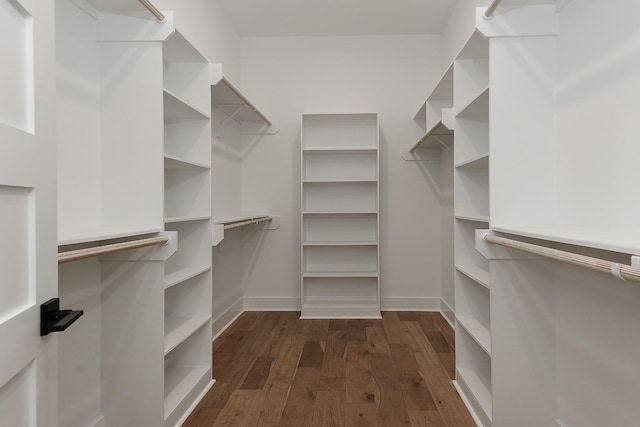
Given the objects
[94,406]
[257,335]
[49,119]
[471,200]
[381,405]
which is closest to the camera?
[49,119]

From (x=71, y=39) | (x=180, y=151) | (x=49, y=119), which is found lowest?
(x=49, y=119)

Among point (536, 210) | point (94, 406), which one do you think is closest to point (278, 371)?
point (94, 406)

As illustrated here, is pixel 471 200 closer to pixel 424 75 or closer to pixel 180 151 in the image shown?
pixel 180 151

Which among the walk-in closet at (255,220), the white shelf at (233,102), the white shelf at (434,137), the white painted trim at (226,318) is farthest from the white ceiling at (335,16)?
the white painted trim at (226,318)

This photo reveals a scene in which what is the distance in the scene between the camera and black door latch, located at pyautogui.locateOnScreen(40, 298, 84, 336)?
82 centimetres

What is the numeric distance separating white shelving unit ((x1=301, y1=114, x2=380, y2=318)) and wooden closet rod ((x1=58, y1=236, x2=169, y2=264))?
236 cm

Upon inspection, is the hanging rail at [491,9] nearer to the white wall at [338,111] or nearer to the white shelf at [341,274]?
the white wall at [338,111]

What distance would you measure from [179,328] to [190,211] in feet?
2.09

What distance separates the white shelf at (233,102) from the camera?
112 inches

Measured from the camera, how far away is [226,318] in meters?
3.61

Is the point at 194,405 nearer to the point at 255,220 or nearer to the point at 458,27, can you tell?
the point at 255,220

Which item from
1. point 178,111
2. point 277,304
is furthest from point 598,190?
point 277,304

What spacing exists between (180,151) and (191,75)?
1.41ft

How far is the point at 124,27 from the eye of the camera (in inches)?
70.3
